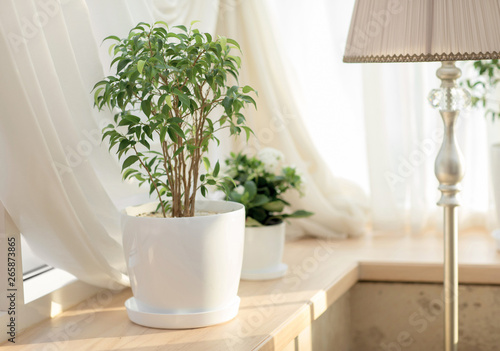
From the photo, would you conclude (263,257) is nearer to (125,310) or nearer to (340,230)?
(125,310)

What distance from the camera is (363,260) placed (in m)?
A: 1.96

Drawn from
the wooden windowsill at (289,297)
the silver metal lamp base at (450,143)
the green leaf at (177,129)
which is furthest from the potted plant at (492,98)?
the green leaf at (177,129)

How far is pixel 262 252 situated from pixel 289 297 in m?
0.18

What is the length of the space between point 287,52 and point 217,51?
99 centimetres

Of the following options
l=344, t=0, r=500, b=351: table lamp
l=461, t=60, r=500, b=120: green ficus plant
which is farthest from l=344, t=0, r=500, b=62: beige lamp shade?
l=461, t=60, r=500, b=120: green ficus plant

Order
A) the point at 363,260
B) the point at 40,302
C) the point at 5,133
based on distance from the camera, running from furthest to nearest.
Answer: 1. the point at 363,260
2. the point at 40,302
3. the point at 5,133

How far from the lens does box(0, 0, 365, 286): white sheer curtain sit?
1208 mm

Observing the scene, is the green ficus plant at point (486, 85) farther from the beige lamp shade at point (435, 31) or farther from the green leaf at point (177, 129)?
the green leaf at point (177, 129)

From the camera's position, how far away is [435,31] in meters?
1.34

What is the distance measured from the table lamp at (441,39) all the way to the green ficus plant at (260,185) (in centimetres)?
42

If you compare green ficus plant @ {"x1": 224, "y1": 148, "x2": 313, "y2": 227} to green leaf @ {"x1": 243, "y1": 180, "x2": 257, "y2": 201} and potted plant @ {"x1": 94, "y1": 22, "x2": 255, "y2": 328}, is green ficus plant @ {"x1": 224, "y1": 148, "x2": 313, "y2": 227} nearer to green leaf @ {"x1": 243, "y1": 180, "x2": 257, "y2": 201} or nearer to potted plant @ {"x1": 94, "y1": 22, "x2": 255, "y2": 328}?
green leaf @ {"x1": 243, "y1": 180, "x2": 257, "y2": 201}

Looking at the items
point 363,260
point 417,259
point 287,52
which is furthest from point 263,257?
point 287,52

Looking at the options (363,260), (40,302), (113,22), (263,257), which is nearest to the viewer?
(40,302)

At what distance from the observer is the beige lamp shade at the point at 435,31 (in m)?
1.33
